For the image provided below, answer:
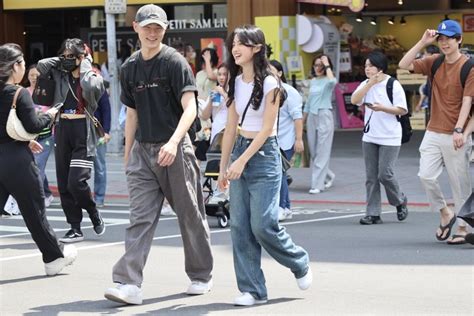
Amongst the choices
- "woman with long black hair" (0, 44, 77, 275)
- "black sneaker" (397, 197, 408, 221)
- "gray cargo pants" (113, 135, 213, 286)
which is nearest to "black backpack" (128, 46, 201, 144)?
"gray cargo pants" (113, 135, 213, 286)

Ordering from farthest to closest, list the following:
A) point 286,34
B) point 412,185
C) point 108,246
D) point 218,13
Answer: point 218,13 < point 286,34 < point 412,185 < point 108,246

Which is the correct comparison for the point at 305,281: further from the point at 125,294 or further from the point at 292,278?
the point at 125,294

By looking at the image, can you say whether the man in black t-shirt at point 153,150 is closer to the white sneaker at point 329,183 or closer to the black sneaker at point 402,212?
the black sneaker at point 402,212

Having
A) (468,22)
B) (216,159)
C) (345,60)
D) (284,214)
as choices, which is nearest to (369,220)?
(284,214)

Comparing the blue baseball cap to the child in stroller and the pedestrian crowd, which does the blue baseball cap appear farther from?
the child in stroller

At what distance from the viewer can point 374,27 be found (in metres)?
26.3

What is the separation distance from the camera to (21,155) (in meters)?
8.72

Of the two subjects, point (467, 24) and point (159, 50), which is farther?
point (467, 24)

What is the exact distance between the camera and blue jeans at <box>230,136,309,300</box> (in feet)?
24.7

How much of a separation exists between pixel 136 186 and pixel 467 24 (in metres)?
18.0

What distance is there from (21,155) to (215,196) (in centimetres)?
397

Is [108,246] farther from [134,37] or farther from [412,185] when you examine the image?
[134,37]

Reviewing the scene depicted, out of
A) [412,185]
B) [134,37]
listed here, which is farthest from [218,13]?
[412,185]

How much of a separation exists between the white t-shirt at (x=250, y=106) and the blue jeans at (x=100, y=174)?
6.75 m
